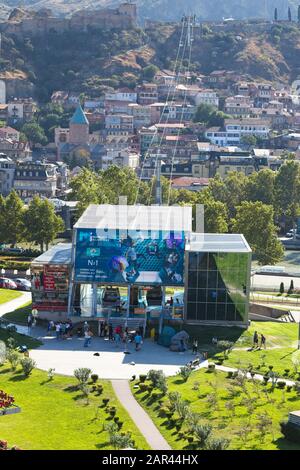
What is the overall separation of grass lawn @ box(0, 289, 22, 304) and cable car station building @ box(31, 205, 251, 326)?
4718 mm

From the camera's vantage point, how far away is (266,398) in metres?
39.9

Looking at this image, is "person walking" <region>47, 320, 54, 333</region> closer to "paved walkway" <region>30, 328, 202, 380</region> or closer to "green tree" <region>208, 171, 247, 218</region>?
"paved walkway" <region>30, 328, 202, 380</region>

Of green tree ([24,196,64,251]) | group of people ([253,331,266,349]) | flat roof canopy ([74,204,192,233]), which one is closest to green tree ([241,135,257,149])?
green tree ([24,196,64,251])

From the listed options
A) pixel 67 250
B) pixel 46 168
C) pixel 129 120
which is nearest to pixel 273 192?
pixel 46 168

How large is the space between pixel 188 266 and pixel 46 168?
73.6m

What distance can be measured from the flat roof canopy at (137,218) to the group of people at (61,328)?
481 centimetres

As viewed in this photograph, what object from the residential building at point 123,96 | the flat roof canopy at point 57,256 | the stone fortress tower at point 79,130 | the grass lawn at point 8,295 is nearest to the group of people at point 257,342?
the flat roof canopy at point 57,256

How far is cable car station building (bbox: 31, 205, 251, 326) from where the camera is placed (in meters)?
51.2

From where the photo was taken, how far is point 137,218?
55781 millimetres

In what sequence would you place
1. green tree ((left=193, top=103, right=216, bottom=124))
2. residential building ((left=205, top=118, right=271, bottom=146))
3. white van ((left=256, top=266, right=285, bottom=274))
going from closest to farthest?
white van ((left=256, top=266, right=285, bottom=274)) → residential building ((left=205, top=118, right=271, bottom=146)) → green tree ((left=193, top=103, right=216, bottom=124))

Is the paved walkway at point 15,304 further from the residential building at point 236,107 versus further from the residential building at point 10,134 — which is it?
the residential building at point 236,107

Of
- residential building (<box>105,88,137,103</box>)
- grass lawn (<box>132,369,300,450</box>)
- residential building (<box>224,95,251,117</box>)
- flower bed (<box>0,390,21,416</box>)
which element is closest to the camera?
grass lawn (<box>132,369,300,450</box>)

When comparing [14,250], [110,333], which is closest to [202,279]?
[110,333]
